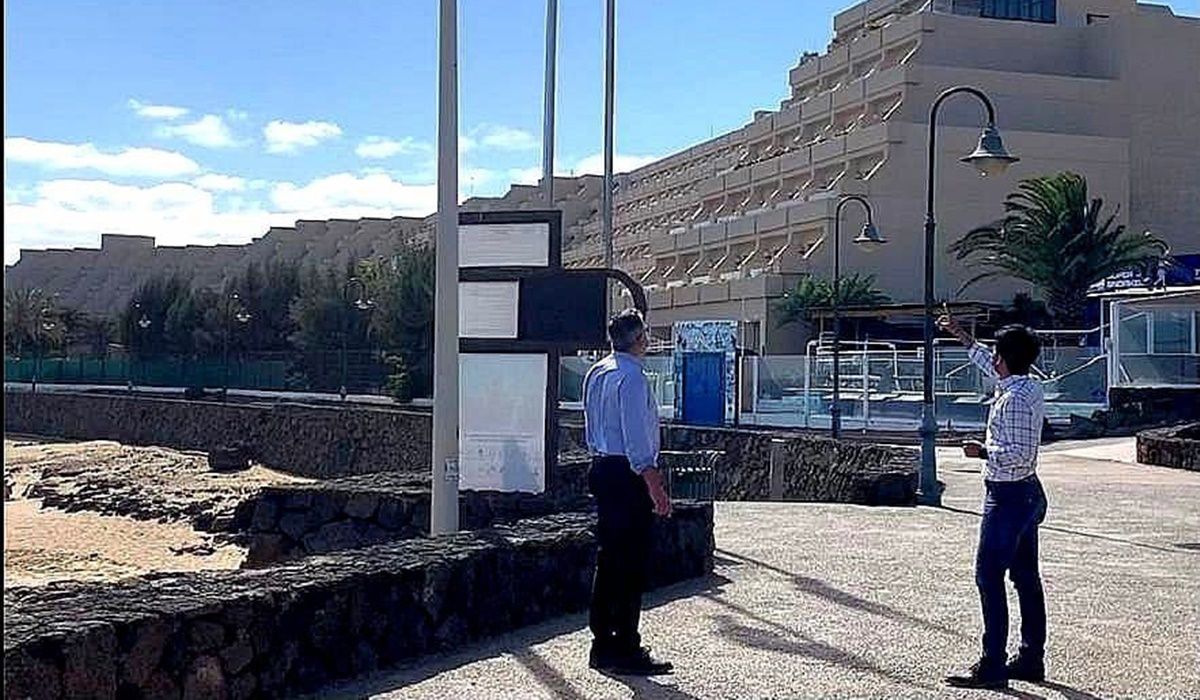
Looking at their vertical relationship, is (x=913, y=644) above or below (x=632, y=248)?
below

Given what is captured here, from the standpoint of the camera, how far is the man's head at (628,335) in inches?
304

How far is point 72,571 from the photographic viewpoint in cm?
2492

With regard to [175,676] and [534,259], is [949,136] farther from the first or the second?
[175,676]

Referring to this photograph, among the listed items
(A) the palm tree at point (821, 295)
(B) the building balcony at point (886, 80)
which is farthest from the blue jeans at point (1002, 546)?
(B) the building balcony at point (886, 80)

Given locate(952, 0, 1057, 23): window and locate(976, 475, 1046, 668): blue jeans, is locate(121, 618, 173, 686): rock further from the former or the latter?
locate(952, 0, 1057, 23): window

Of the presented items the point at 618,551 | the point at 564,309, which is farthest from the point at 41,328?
the point at 618,551

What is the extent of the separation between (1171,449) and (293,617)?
69.3 feet

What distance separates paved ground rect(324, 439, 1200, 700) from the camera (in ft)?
25.5

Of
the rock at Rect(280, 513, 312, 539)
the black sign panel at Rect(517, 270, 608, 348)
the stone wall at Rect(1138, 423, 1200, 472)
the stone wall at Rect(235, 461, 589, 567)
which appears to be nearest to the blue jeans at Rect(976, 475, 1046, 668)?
the black sign panel at Rect(517, 270, 608, 348)

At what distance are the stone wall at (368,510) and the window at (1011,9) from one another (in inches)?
2310

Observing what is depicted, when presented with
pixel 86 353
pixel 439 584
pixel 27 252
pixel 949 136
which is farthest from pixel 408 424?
pixel 27 252

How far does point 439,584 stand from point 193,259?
142 metres

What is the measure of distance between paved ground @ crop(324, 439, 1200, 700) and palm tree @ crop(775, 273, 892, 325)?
4195 cm

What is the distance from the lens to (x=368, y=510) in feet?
55.3
